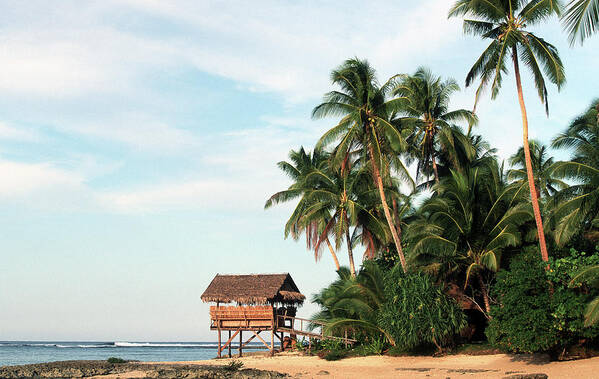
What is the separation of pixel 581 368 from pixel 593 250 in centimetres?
750

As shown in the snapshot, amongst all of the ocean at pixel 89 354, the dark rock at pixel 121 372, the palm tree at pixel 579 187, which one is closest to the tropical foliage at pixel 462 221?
the palm tree at pixel 579 187

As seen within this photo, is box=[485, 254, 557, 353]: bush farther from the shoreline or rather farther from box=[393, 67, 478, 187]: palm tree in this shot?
box=[393, 67, 478, 187]: palm tree

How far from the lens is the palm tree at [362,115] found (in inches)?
1031

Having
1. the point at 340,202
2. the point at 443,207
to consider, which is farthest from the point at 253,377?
the point at 340,202

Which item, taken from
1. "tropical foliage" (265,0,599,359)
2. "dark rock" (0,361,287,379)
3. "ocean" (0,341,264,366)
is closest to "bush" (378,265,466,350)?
"tropical foliage" (265,0,599,359)

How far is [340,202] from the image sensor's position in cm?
3092

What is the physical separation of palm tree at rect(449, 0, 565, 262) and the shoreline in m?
3.78

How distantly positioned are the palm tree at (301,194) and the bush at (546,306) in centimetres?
1493

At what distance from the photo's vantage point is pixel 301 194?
36125mm

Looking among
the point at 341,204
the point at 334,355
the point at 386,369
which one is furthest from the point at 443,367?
the point at 341,204

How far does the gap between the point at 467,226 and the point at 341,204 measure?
8895 mm

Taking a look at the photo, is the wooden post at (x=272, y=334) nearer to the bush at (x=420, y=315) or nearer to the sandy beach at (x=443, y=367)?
the sandy beach at (x=443, y=367)

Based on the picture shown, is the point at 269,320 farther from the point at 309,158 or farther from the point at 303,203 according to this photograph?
the point at 309,158

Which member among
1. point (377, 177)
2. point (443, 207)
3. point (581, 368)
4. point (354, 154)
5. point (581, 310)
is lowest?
point (581, 368)
